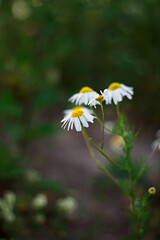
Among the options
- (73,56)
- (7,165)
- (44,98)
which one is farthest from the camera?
(73,56)

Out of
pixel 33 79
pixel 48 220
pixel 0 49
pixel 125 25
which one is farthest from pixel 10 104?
pixel 125 25

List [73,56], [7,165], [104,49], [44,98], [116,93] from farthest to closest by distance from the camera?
[73,56] → [104,49] → [44,98] → [7,165] → [116,93]

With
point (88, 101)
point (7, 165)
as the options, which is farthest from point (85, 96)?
point (7, 165)

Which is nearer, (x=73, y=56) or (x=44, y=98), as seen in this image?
(x=44, y=98)

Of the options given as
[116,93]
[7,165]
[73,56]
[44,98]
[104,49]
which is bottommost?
[116,93]

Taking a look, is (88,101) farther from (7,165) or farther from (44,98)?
(44,98)

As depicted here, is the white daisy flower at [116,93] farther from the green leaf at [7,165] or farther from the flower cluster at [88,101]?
the green leaf at [7,165]

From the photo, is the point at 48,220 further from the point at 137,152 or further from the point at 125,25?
the point at 125,25

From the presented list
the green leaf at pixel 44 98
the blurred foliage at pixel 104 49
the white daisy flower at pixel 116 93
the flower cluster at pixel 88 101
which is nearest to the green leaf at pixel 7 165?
the green leaf at pixel 44 98

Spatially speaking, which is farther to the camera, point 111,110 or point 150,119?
point 111,110
